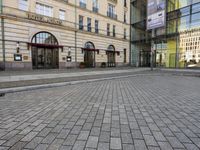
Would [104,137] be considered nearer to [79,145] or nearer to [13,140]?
[79,145]

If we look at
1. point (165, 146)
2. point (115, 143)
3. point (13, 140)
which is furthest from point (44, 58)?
point (165, 146)

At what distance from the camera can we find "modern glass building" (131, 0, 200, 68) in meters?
24.7

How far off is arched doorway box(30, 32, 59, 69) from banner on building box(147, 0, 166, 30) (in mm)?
15779

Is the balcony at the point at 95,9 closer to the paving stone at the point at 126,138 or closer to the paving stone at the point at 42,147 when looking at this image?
the paving stone at the point at 126,138

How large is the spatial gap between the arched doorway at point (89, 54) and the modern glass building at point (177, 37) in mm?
10616

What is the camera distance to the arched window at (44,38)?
21566 mm

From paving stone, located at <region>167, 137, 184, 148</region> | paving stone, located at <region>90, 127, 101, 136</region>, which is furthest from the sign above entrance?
paving stone, located at <region>167, 137, 184, 148</region>

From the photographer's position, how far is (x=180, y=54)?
88.5 feet

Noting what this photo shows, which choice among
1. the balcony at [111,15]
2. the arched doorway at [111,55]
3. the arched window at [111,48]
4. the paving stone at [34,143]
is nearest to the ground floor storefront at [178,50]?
the arched window at [111,48]

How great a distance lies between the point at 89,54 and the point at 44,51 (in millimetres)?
8450

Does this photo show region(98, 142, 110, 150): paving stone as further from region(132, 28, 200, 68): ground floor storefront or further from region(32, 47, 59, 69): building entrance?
region(132, 28, 200, 68): ground floor storefront

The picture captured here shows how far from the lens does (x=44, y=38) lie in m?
22.4

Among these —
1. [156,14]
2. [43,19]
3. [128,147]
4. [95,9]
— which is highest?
[95,9]

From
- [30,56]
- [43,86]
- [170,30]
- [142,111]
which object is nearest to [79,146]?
[142,111]
